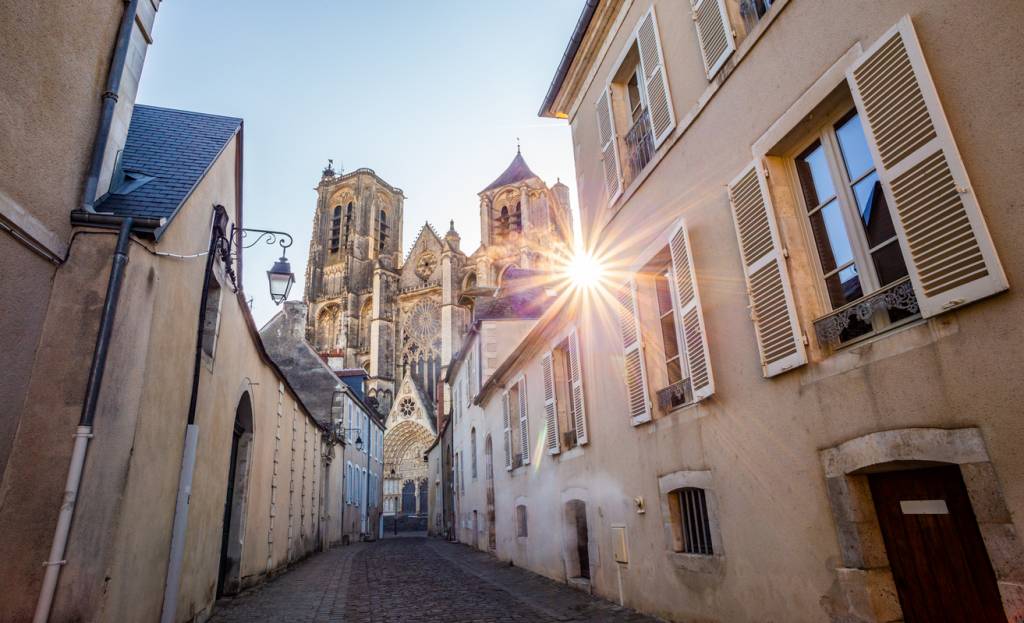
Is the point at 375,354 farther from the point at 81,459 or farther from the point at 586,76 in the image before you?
the point at 81,459

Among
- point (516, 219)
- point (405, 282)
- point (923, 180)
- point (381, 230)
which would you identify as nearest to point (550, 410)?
point (923, 180)

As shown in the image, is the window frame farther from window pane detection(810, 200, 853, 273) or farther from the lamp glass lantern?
the lamp glass lantern

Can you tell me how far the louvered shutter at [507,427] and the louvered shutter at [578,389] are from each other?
4223mm

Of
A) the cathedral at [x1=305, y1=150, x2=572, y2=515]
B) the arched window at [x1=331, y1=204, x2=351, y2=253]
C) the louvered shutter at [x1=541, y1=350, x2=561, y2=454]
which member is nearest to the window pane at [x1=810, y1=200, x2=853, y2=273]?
the louvered shutter at [x1=541, y1=350, x2=561, y2=454]

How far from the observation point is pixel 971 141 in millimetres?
2553

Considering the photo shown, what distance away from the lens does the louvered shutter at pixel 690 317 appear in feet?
14.7

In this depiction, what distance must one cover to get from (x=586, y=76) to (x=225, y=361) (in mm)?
5452

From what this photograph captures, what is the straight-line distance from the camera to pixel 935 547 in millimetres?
2828

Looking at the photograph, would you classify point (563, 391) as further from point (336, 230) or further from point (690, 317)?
point (336, 230)

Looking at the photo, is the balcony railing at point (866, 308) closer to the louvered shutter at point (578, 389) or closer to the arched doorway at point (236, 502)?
the louvered shutter at point (578, 389)

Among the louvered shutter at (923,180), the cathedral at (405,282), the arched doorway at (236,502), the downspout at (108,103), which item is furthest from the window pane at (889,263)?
the cathedral at (405,282)

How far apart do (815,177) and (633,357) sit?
255 cm

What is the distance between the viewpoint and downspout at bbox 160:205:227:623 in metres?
4.71

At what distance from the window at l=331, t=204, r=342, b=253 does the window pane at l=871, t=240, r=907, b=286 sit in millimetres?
51754
